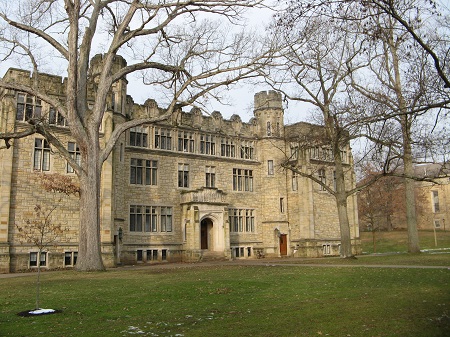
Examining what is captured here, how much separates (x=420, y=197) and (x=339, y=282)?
5276cm

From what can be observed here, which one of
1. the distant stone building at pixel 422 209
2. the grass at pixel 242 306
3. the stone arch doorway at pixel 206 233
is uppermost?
the distant stone building at pixel 422 209

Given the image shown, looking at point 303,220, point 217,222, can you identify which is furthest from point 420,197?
point 217,222

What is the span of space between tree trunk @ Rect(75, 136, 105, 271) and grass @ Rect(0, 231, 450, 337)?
3.37 m

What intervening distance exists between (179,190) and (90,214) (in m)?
14.6

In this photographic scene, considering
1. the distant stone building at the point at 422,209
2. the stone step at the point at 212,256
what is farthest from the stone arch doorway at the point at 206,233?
the distant stone building at the point at 422,209

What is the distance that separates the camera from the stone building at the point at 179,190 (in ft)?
82.5

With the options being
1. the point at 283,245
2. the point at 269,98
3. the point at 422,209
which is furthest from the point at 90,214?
the point at 422,209

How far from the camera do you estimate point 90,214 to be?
19.1m

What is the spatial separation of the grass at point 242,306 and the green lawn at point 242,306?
2 centimetres

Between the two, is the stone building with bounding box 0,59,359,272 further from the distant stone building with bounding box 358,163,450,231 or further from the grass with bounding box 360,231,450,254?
the distant stone building with bounding box 358,163,450,231

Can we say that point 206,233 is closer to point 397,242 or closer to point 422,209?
point 397,242

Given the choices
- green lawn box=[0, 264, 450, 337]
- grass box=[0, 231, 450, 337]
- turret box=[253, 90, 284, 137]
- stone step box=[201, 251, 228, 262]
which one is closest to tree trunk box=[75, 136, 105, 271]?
grass box=[0, 231, 450, 337]

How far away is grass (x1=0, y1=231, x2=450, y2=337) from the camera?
24.9ft

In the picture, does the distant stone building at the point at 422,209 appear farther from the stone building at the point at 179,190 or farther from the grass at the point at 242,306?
the grass at the point at 242,306
